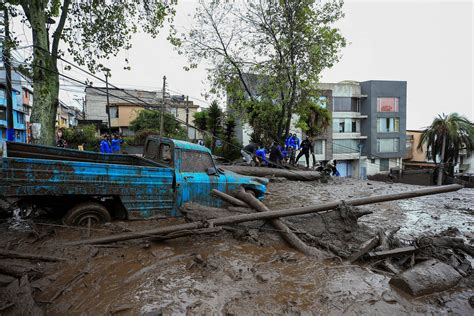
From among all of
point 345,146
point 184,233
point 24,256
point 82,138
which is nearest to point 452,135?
point 345,146

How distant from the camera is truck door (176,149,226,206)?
6098mm

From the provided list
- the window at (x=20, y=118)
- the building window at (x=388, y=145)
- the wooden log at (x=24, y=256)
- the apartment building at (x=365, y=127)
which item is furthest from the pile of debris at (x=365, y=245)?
the window at (x=20, y=118)

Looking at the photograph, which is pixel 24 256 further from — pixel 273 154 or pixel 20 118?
pixel 20 118

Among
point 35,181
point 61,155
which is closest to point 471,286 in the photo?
point 35,181

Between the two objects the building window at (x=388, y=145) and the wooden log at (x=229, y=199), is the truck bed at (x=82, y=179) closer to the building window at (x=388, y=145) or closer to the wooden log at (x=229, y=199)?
the wooden log at (x=229, y=199)

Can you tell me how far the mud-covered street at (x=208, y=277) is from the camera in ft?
11.3

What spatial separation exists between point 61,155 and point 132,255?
329 centimetres

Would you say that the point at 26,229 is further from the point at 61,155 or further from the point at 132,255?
the point at 132,255

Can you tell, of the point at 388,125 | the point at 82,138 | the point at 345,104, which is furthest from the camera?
the point at 388,125

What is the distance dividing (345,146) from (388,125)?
5.98 m

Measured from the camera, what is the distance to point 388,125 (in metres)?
32.4

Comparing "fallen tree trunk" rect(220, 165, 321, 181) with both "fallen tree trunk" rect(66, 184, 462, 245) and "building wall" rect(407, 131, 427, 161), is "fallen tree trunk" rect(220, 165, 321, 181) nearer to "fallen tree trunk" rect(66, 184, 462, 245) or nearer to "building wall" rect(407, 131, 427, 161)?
"fallen tree trunk" rect(66, 184, 462, 245)

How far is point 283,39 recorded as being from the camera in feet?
47.2

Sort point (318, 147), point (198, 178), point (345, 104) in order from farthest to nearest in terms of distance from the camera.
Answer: point (345, 104)
point (318, 147)
point (198, 178)
